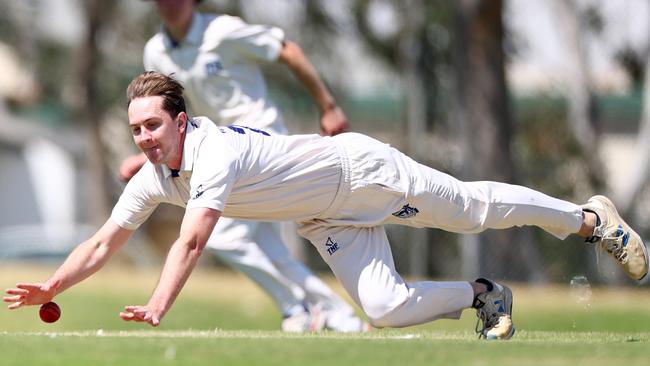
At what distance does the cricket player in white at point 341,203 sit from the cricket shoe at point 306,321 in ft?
6.32

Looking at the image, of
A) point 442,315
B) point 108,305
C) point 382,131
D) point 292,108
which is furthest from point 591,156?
point 442,315

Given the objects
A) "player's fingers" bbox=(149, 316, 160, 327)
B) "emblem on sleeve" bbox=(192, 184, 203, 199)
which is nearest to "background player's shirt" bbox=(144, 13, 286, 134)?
"emblem on sleeve" bbox=(192, 184, 203, 199)

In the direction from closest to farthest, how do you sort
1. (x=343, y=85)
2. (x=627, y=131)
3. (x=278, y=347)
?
(x=278, y=347) → (x=627, y=131) → (x=343, y=85)

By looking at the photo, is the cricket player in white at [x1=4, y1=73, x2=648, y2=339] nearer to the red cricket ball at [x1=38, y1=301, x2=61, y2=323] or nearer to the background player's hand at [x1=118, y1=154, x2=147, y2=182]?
the red cricket ball at [x1=38, y1=301, x2=61, y2=323]

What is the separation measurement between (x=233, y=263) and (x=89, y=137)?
17.6 metres

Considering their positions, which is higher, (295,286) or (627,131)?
(295,286)

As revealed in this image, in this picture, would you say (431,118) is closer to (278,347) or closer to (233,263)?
(233,263)

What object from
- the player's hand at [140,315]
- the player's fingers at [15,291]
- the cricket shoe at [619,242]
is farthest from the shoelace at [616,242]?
the player's fingers at [15,291]

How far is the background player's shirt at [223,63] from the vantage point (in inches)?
383

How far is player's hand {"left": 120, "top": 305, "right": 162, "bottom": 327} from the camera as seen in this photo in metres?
6.41

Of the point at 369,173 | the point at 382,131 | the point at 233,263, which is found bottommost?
the point at 382,131

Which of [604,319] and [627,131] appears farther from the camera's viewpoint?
[627,131]

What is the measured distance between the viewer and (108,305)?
16.1m

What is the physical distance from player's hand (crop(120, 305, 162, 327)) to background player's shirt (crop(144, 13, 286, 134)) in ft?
11.1
